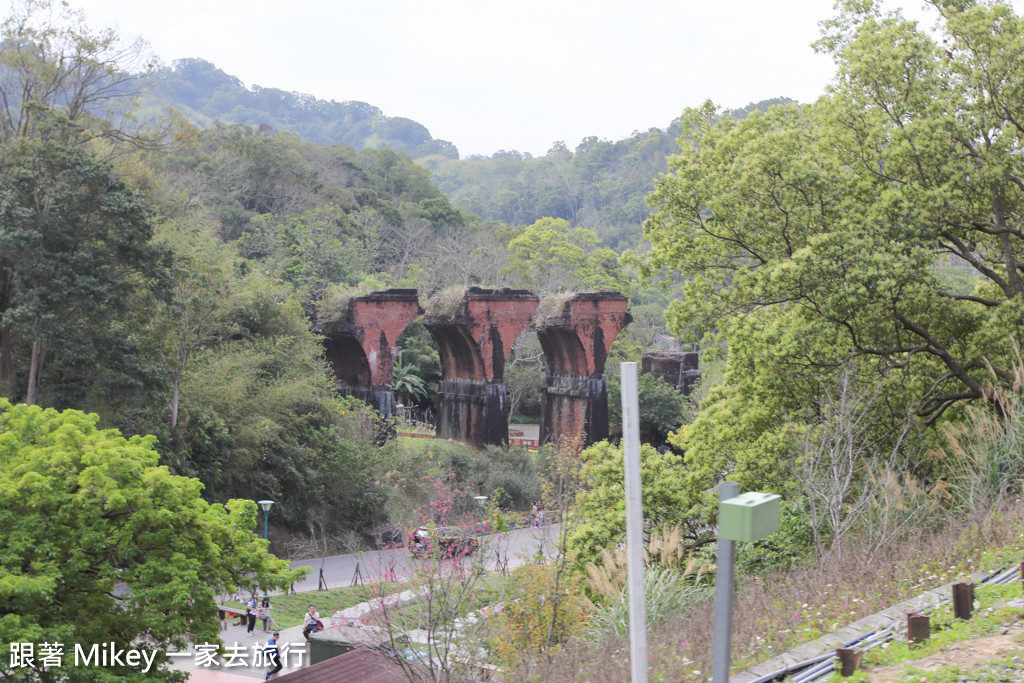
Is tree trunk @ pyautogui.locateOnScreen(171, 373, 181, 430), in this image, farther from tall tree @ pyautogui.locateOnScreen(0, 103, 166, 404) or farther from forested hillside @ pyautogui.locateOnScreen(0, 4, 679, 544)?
tall tree @ pyautogui.locateOnScreen(0, 103, 166, 404)

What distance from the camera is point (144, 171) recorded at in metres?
23.9

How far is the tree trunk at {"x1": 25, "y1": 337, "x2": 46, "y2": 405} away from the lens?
15492mm

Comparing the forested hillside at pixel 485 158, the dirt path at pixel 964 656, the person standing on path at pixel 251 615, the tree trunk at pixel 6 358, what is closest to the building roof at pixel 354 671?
the person standing on path at pixel 251 615

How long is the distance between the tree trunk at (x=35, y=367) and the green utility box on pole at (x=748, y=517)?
1500 cm

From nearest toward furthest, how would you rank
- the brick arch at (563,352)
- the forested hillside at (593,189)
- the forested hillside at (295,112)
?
the brick arch at (563,352) < the forested hillside at (593,189) < the forested hillside at (295,112)

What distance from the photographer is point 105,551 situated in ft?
27.5

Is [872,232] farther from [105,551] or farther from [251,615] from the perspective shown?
[251,615]

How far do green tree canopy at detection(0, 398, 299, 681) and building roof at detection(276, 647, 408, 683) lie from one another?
0.88m

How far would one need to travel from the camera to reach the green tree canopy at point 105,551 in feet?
25.3

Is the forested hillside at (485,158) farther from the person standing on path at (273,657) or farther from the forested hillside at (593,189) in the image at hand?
the person standing on path at (273,657)

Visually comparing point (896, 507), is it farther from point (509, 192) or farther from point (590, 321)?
point (509, 192)

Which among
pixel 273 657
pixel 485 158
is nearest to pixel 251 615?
pixel 273 657

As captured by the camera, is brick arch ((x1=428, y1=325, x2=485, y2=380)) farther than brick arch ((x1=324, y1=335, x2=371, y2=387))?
Yes

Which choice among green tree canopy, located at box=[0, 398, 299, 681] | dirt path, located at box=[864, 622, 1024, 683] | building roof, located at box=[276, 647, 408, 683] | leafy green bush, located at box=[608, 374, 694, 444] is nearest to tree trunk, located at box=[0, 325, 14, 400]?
green tree canopy, located at box=[0, 398, 299, 681]
